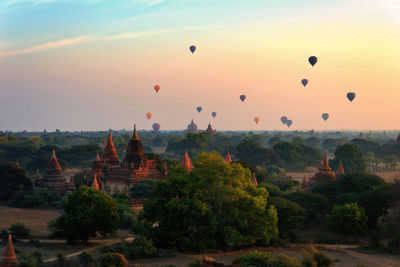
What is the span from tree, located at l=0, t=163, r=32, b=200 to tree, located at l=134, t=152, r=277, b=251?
30.0 metres

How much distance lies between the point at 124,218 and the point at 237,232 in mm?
14425

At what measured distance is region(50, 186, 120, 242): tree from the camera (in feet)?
97.5

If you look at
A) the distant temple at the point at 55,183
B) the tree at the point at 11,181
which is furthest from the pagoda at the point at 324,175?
the tree at the point at 11,181

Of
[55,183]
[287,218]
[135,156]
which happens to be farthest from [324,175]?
[55,183]

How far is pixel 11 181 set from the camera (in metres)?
52.8

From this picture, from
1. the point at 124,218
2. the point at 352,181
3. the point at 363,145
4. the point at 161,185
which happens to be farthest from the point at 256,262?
the point at 363,145

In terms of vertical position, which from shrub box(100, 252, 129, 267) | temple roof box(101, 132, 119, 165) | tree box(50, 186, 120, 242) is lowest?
shrub box(100, 252, 129, 267)

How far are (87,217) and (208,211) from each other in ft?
27.6

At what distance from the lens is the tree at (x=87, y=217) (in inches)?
1169

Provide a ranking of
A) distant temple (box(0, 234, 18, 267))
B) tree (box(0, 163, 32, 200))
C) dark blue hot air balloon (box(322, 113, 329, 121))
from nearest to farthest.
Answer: distant temple (box(0, 234, 18, 267)) < tree (box(0, 163, 32, 200)) < dark blue hot air balloon (box(322, 113, 329, 121))

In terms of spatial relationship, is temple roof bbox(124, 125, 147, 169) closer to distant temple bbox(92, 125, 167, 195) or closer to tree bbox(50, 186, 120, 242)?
distant temple bbox(92, 125, 167, 195)

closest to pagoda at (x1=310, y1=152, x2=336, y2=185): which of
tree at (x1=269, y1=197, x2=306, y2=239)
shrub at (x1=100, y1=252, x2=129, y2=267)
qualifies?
tree at (x1=269, y1=197, x2=306, y2=239)

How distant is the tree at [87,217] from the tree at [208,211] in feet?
11.7

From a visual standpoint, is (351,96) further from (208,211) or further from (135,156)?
(208,211)
